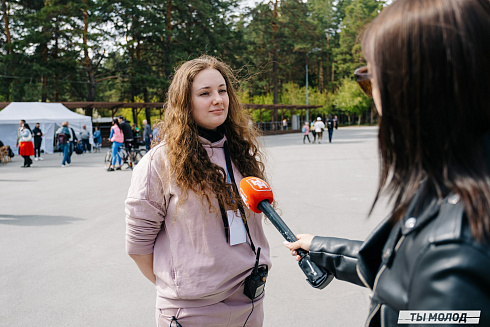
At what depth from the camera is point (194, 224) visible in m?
1.86

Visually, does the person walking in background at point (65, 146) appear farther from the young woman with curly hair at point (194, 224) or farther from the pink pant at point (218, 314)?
the pink pant at point (218, 314)

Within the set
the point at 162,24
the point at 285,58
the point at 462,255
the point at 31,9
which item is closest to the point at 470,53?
the point at 462,255

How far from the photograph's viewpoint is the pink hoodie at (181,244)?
1.83 meters

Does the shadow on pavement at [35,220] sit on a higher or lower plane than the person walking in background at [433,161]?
lower

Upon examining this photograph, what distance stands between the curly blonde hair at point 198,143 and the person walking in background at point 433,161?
1003 mm

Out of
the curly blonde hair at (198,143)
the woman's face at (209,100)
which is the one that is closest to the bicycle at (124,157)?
the curly blonde hair at (198,143)

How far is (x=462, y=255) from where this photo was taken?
2.53ft

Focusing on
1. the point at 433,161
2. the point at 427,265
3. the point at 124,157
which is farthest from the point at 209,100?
the point at 124,157

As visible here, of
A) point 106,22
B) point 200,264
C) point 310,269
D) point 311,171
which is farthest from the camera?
point 106,22

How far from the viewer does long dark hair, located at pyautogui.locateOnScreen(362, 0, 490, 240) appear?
2.91ft

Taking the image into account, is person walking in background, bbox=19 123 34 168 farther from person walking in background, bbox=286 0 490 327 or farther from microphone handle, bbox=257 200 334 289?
person walking in background, bbox=286 0 490 327

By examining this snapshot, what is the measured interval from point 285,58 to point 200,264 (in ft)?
163

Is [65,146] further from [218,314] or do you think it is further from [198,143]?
[218,314]

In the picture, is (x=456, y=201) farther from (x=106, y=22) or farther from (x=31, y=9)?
(x=31, y=9)
